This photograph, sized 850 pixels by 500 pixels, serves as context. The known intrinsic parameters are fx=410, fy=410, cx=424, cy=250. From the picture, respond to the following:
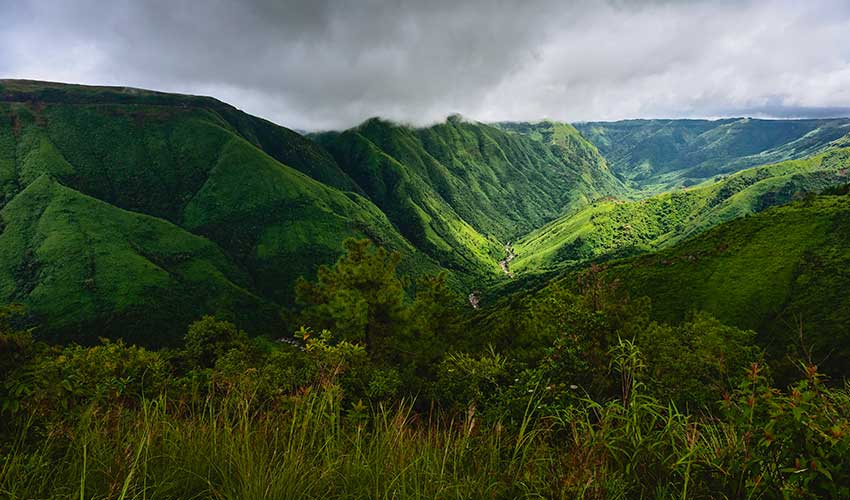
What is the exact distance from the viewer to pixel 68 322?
138375 mm

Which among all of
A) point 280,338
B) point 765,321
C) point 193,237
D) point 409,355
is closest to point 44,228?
point 193,237

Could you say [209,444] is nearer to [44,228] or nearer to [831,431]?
[831,431]

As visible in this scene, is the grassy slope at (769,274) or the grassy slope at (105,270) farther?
the grassy slope at (105,270)

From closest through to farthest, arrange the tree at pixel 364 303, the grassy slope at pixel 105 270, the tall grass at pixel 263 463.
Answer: the tall grass at pixel 263 463 < the tree at pixel 364 303 < the grassy slope at pixel 105 270

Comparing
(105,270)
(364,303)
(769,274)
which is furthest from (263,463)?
(105,270)

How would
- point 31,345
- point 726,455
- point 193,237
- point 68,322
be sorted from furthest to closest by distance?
Answer: point 193,237
point 68,322
point 31,345
point 726,455

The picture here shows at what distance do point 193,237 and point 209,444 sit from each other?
736 ft

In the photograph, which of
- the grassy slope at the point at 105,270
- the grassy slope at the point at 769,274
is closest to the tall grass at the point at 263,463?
the grassy slope at the point at 769,274

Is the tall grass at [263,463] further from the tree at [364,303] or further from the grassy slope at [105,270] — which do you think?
the grassy slope at [105,270]

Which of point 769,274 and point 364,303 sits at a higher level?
point 364,303

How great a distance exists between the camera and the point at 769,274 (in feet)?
297

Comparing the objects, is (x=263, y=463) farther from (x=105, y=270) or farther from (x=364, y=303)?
(x=105, y=270)

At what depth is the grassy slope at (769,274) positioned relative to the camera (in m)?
75.2

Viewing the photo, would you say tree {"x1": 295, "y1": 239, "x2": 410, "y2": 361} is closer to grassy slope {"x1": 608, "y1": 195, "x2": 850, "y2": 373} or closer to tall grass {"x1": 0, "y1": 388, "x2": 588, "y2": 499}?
tall grass {"x1": 0, "y1": 388, "x2": 588, "y2": 499}
